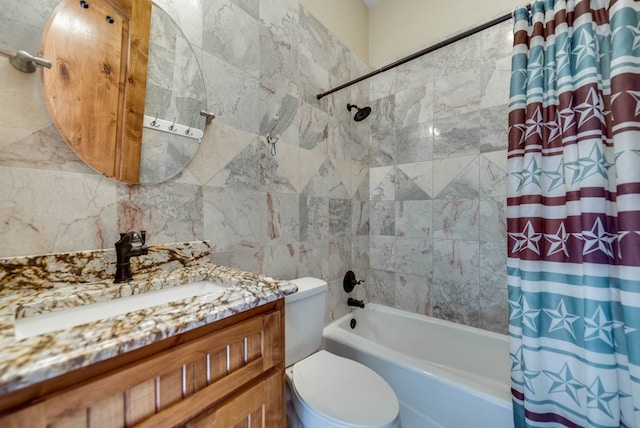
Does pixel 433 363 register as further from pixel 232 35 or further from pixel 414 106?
pixel 232 35

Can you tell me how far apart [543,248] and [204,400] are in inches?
46.4

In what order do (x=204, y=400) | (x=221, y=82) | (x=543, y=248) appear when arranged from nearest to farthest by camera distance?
(x=204, y=400) → (x=543, y=248) → (x=221, y=82)

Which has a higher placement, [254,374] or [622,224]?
[622,224]

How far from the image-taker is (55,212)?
2.55ft

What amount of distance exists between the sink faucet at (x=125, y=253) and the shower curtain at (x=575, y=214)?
4.53 ft

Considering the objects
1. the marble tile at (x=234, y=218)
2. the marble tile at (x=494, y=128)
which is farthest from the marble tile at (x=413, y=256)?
the marble tile at (x=234, y=218)

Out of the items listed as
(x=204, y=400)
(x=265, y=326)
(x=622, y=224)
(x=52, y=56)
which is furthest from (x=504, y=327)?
(x=52, y=56)

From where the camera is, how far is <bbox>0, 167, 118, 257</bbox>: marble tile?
0.71 m

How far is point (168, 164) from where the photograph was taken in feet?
3.34

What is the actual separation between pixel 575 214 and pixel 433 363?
1140mm

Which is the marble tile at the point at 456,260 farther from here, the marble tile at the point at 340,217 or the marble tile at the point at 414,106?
the marble tile at the point at 414,106

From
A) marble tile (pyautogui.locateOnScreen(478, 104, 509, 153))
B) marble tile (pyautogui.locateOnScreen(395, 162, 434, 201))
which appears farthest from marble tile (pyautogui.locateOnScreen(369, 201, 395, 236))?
marble tile (pyautogui.locateOnScreen(478, 104, 509, 153))

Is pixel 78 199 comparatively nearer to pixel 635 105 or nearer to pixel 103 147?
pixel 103 147

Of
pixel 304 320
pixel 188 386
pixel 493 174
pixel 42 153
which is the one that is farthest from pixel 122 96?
pixel 493 174
